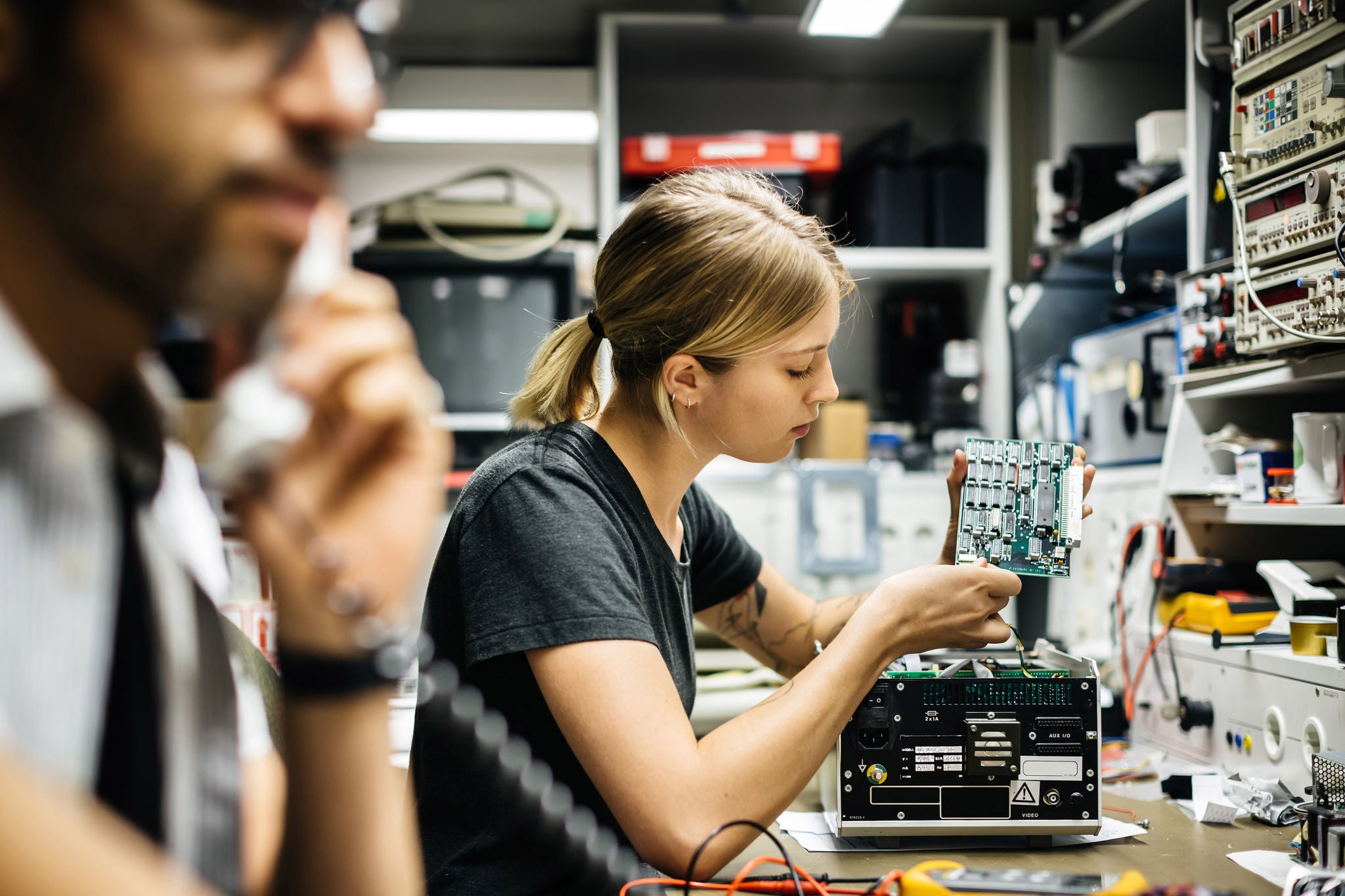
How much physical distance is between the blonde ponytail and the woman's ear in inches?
5.1

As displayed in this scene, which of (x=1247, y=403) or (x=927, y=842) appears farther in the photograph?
(x=1247, y=403)

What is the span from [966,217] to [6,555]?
2698mm

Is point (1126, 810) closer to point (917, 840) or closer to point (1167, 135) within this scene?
point (917, 840)

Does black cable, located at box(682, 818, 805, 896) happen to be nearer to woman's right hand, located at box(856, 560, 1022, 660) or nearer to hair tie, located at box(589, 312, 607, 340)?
woman's right hand, located at box(856, 560, 1022, 660)

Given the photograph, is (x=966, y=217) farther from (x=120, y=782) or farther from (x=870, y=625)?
(x=120, y=782)

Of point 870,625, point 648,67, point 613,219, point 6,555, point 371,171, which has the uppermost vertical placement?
point 648,67

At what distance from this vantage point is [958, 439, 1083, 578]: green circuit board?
3.64 feet

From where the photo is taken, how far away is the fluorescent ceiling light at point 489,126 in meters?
2.80

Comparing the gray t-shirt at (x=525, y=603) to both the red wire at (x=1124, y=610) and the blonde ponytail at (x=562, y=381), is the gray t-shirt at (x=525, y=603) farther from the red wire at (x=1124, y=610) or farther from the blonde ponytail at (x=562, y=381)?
the red wire at (x=1124, y=610)

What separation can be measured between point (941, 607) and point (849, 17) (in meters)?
1.88

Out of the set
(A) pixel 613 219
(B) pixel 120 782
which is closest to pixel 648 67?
(A) pixel 613 219

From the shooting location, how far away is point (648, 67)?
289 centimetres

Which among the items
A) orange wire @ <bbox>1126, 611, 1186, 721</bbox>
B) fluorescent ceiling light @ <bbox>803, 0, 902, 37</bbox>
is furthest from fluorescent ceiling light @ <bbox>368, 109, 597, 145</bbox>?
orange wire @ <bbox>1126, 611, 1186, 721</bbox>

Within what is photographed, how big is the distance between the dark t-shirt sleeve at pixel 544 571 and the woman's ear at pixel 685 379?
0.53 ft
